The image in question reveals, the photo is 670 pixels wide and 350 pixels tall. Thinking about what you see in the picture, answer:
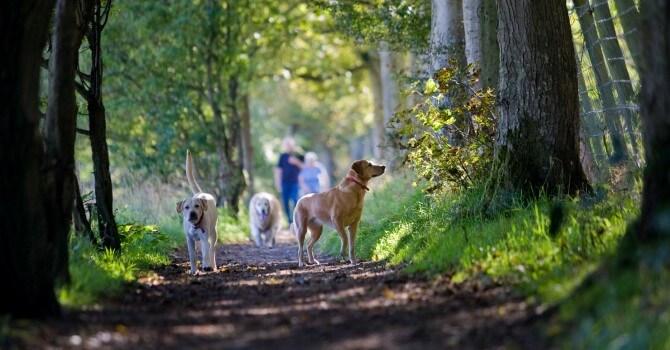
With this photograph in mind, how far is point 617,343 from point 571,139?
5.72 meters

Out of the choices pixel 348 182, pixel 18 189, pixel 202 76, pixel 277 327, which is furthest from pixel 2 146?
pixel 202 76

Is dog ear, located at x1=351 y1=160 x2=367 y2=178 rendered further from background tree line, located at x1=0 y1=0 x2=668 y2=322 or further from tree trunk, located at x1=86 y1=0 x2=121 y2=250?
tree trunk, located at x1=86 y1=0 x2=121 y2=250

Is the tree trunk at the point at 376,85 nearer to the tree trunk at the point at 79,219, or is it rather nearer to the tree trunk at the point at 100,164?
the tree trunk at the point at 100,164

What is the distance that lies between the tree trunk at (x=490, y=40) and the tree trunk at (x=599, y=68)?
3.80 ft

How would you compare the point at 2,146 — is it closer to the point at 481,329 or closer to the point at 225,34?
the point at 481,329

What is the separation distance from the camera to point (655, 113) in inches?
239

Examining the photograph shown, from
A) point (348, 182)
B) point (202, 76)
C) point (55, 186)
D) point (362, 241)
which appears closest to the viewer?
point (55, 186)

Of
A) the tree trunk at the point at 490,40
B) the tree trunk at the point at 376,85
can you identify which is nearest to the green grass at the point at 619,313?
the tree trunk at the point at 490,40

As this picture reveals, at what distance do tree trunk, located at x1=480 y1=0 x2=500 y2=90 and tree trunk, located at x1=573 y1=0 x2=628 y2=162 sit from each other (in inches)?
45.6

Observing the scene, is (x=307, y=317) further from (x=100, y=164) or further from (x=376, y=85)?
(x=376, y=85)

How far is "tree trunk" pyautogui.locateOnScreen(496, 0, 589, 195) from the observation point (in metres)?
10.1

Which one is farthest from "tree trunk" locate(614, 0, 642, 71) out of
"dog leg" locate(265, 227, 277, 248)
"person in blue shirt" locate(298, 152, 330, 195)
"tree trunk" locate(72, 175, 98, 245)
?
"person in blue shirt" locate(298, 152, 330, 195)

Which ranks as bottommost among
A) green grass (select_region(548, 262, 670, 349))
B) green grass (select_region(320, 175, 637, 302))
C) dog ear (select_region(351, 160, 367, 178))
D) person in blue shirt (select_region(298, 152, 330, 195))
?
green grass (select_region(548, 262, 670, 349))

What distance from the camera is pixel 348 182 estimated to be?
41.4ft
